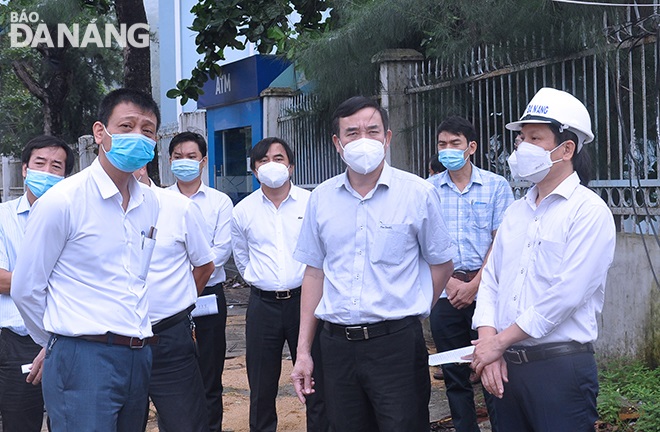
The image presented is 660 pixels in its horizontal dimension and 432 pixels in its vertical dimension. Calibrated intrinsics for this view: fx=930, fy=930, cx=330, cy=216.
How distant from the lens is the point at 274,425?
6.05 metres

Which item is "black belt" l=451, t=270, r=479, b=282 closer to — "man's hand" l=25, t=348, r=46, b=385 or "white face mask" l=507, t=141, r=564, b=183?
"white face mask" l=507, t=141, r=564, b=183

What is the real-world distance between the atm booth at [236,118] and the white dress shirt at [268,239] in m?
7.33

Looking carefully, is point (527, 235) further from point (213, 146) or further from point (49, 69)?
point (49, 69)

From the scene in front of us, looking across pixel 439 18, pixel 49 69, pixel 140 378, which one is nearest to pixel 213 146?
pixel 49 69

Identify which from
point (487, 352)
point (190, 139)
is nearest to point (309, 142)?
point (190, 139)

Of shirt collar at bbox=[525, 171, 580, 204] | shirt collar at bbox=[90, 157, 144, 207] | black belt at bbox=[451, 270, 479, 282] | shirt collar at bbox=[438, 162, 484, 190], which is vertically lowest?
black belt at bbox=[451, 270, 479, 282]

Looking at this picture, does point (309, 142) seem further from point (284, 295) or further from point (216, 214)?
point (284, 295)

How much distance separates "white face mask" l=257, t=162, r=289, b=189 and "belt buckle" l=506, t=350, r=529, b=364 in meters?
2.94

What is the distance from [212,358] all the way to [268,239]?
928mm

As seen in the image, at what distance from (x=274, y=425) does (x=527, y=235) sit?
2.84 meters

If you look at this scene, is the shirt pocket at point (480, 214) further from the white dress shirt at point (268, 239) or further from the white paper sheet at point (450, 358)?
the white paper sheet at point (450, 358)

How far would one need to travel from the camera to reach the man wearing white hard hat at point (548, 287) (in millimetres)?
3547

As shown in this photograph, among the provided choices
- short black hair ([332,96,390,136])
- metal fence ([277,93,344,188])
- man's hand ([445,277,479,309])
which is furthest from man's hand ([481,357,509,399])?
metal fence ([277,93,344,188])

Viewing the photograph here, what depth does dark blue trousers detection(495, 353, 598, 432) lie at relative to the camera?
3.54 m
